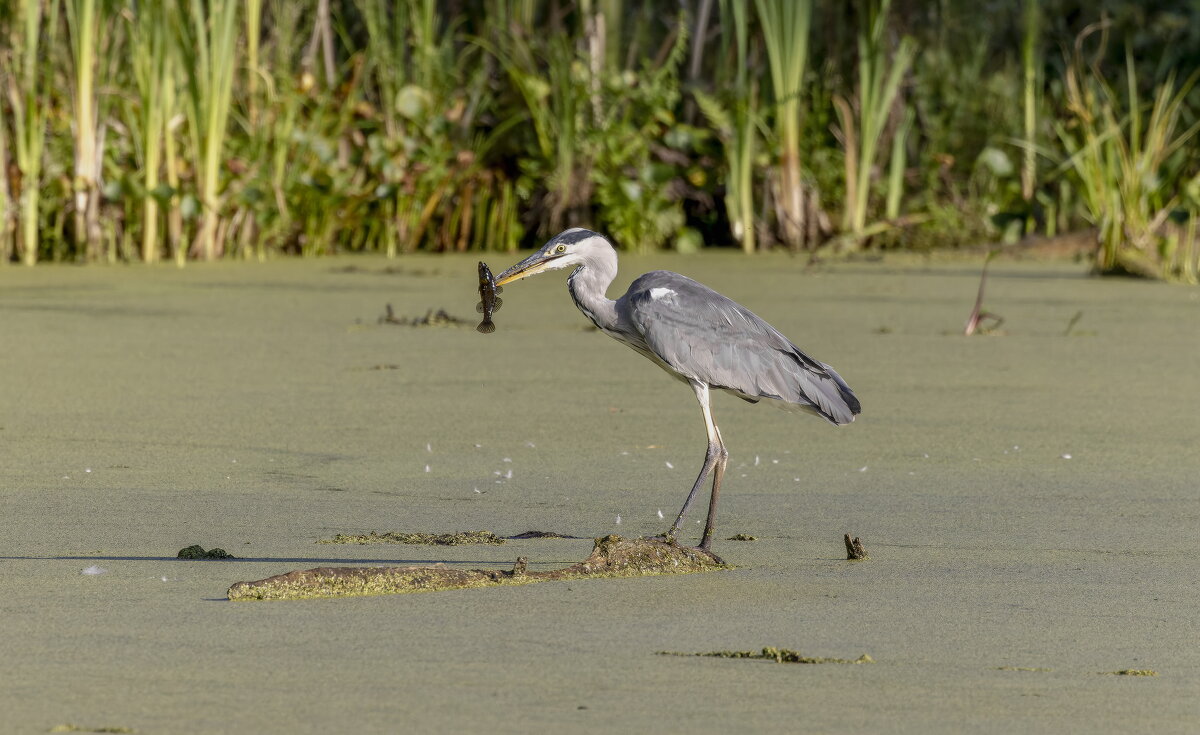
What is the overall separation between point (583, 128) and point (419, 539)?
8365mm

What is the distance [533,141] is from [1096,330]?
17.2 feet

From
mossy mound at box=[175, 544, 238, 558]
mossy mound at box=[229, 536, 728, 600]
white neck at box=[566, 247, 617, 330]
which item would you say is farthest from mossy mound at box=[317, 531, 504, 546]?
white neck at box=[566, 247, 617, 330]

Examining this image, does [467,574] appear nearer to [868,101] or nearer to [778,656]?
[778,656]

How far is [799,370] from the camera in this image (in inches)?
149

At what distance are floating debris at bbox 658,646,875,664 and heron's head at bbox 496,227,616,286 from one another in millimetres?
1162

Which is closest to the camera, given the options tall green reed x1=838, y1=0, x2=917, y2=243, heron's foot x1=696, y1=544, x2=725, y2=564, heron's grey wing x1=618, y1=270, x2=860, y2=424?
heron's foot x1=696, y1=544, x2=725, y2=564

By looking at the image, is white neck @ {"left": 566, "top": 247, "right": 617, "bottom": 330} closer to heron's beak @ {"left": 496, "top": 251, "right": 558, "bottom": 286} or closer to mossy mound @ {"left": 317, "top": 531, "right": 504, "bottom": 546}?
heron's beak @ {"left": 496, "top": 251, "right": 558, "bottom": 286}

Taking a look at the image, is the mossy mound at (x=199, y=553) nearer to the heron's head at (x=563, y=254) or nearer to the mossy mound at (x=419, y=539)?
the mossy mound at (x=419, y=539)

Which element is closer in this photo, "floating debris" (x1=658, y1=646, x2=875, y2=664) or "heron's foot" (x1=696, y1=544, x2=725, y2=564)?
"floating debris" (x1=658, y1=646, x2=875, y2=664)

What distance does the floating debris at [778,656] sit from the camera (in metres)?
2.71

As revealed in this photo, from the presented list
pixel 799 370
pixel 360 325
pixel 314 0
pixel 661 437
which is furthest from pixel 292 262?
pixel 799 370

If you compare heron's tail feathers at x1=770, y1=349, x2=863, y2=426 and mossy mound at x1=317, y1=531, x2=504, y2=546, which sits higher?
heron's tail feathers at x1=770, y1=349, x2=863, y2=426

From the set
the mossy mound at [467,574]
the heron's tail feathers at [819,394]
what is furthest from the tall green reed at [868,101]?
the mossy mound at [467,574]

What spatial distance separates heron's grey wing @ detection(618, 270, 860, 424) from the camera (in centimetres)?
367
